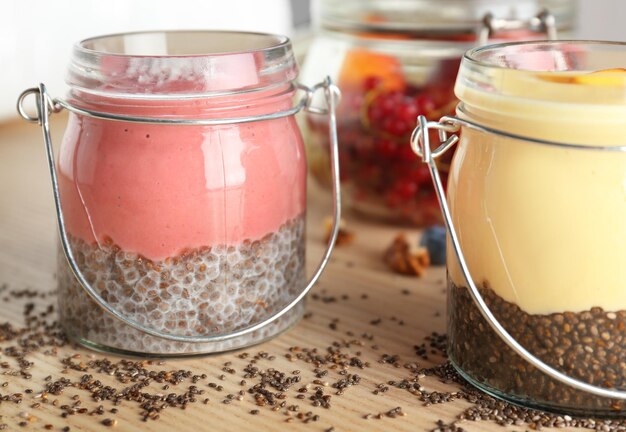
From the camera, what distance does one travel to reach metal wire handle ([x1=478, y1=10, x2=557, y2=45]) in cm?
105

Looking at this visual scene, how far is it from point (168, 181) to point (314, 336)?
0.72ft

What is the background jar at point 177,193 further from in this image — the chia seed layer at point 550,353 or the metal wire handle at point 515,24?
the metal wire handle at point 515,24

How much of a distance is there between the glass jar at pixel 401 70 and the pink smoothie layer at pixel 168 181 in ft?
1.01

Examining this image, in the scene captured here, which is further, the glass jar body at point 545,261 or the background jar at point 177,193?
the background jar at point 177,193

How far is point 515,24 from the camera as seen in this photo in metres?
1.06

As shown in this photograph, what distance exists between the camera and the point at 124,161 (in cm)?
75

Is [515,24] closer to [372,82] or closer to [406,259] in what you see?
[372,82]

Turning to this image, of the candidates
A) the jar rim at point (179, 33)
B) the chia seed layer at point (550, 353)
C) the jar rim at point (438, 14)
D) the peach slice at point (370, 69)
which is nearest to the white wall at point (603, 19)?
the jar rim at point (438, 14)

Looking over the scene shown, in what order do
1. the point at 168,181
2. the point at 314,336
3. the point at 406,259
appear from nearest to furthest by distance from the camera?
the point at 168,181
the point at 314,336
the point at 406,259

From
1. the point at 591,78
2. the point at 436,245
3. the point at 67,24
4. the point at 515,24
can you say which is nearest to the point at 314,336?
the point at 436,245

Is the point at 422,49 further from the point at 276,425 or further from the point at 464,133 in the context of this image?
the point at 276,425

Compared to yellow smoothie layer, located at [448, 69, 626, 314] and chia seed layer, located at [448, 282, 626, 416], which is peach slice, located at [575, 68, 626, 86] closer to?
yellow smoothie layer, located at [448, 69, 626, 314]

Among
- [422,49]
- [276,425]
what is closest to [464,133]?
[276,425]

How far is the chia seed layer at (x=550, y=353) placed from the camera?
0.66 metres
